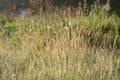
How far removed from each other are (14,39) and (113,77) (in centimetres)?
279

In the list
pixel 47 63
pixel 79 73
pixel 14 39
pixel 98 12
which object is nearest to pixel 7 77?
pixel 47 63

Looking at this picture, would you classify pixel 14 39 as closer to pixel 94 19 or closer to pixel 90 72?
pixel 94 19

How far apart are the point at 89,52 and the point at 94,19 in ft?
7.24

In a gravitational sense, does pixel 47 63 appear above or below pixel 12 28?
above

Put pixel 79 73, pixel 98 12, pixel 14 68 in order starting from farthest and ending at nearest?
pixel 98 12
pixel 14 68
pixel 79 73

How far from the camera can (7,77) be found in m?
5.18

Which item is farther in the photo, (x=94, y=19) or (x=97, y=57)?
(x=94, y=19)

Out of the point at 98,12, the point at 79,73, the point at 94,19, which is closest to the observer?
the point at 79,73

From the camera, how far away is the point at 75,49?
18.2 ft

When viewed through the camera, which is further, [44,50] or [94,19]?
[94,19]

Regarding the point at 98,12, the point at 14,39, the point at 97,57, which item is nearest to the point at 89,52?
the point at 97,57

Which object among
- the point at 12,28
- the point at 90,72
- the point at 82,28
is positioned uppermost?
the point at 82,28

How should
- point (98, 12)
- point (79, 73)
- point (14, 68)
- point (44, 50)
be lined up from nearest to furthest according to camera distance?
point (79, 73) → point (14, 68) → point (44, 50) → point (98, 12)

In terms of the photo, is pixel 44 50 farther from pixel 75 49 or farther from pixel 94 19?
pixel 94 19
